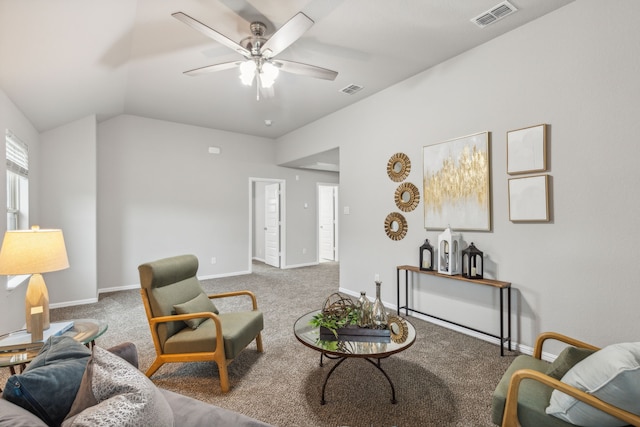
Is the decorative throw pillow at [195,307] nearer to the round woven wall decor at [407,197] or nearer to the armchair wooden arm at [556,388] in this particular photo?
the armchair wooden arm at [556,388]

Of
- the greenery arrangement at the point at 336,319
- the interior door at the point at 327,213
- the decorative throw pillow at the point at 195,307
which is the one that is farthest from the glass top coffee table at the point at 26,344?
the interior door at the point at 327,213

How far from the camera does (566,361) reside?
5.08ft

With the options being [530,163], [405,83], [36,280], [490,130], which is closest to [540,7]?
[490,130]

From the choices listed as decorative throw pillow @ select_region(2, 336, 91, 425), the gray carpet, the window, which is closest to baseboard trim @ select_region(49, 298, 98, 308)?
the window

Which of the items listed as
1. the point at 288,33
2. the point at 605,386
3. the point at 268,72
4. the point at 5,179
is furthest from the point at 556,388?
the point at 5,179

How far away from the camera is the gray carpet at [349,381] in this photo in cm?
192

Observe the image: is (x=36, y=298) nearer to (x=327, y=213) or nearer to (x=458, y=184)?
(x=458, y=184)

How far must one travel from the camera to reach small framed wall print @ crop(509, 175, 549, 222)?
2617 mm

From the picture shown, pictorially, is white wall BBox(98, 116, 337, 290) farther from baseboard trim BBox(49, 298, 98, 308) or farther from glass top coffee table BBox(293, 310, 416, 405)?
glass top coffee table BBox(293, 310, 416, 405)

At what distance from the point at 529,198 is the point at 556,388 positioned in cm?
186

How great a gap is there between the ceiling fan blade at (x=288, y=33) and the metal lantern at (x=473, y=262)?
8.14 feet

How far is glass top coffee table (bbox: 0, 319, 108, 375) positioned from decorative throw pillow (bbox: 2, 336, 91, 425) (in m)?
0.83

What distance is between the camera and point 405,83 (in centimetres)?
381

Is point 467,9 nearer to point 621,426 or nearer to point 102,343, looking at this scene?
point 621,426
